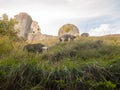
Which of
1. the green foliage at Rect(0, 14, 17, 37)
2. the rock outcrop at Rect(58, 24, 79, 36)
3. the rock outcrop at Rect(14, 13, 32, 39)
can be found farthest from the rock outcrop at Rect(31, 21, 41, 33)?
the green foliage at Rect(0, 14, 17, 37)

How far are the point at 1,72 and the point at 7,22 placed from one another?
912 centimetres

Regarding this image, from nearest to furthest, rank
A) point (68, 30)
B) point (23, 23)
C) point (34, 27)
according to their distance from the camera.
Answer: point (68, 30), point (23, 23), point (34, 27)

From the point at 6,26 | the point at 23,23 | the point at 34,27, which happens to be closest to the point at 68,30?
the point at 23,23

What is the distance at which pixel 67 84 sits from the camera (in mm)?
4398

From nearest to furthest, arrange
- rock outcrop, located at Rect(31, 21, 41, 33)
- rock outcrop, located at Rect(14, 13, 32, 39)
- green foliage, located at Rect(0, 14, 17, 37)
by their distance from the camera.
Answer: green foliage, located at Rect(0, 14, 17, 37) → rock outcrop, located at Rect(14, 13, 32, 39) → rock outcrop, located at Rect(31, 21, 41, 33)

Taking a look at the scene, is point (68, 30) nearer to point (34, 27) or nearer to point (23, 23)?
point (23, 23)

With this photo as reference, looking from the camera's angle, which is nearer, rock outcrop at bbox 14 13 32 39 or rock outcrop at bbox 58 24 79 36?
rock outcrop at bbox 58 24 79 36

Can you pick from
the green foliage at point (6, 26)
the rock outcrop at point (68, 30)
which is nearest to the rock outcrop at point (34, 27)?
the rock outcrop at point (68, 30)

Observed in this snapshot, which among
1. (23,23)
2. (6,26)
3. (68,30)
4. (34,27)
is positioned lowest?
(68,30)

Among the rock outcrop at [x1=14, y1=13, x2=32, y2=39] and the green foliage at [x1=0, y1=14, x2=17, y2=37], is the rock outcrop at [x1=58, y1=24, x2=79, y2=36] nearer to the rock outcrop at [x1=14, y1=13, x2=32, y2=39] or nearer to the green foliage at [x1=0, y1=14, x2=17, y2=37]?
the rock outcrop at [x1=14, y1=13, x2=32, y2=39]

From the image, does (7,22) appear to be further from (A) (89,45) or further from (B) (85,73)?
(B) (85,73)

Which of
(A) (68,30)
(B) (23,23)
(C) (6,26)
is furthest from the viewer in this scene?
(B) (23,23)

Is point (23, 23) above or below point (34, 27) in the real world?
above

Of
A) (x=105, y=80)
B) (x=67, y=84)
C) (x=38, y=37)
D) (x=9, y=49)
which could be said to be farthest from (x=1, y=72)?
(x=38, y=37)
